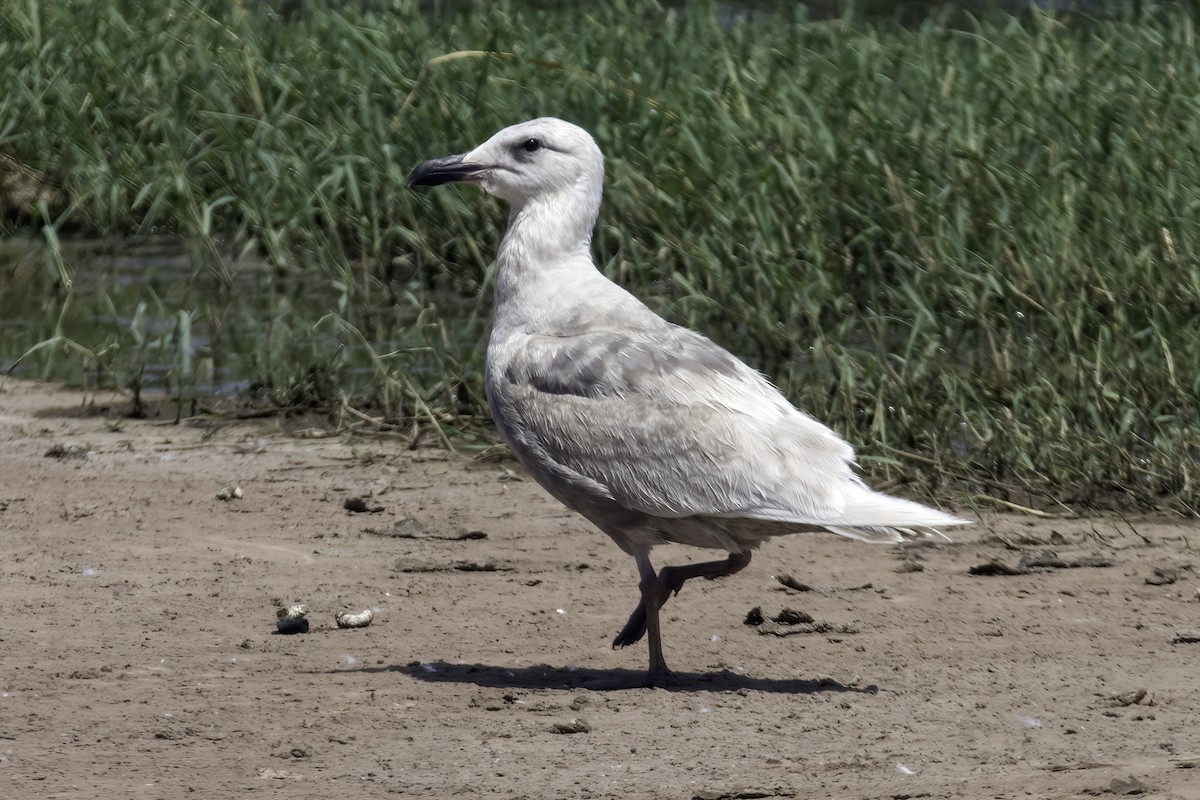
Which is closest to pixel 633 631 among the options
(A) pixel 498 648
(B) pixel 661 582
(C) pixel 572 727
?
(B) pixel 661 582

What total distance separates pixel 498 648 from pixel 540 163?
1.34 m

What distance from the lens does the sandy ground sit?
4.16 m

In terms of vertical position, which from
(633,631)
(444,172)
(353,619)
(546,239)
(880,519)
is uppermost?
(444,172)

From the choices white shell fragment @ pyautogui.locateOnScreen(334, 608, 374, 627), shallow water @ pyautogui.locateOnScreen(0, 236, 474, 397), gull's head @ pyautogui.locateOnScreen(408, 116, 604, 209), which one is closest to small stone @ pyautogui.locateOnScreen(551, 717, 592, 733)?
white shell fragment @ pyautogui.locateOnScreen(334, 608, 374, 627)

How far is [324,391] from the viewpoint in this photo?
300 inches

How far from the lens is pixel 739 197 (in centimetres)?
855

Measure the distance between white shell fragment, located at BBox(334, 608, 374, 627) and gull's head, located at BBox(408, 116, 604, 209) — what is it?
121cm

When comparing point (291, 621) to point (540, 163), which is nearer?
point (291, 621)

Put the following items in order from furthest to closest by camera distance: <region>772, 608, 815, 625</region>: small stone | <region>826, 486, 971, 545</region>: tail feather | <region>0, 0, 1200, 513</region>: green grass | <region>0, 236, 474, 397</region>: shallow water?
<region>0, 236, 474, 397</region>: shallow water < <region>0, 0, 1200, 513</region>: green grass < <region>772, 608, 815, 625</region>: small stone < <region>826, 486, 971, 545</region>: tail feather

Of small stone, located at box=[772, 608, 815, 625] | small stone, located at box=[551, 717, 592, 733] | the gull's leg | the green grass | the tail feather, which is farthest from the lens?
the green grass

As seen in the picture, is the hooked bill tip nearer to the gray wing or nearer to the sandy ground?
the gray wing

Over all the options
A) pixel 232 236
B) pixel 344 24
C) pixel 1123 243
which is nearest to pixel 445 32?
pixel 344 24

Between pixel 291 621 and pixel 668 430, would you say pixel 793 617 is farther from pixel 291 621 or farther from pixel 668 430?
pixel 291 621

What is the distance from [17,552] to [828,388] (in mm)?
2885
